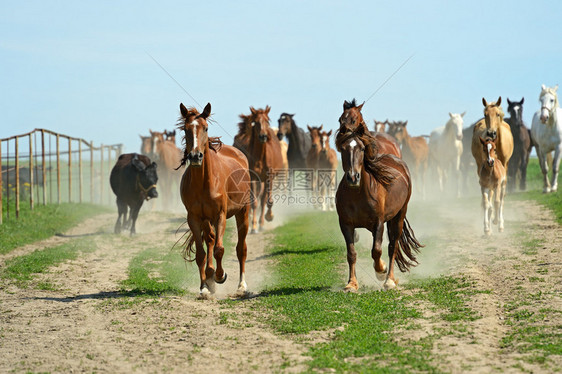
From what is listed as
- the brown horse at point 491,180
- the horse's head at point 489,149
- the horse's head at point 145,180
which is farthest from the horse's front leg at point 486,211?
the horse's head at point 145,180

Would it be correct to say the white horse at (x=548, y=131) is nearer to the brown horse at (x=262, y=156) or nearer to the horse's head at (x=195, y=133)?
the brown horse at (x=262, y=156)

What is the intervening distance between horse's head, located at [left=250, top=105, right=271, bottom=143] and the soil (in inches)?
168

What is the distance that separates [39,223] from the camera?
18.9 metres

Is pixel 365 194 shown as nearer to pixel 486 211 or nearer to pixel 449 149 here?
pixel 486 211

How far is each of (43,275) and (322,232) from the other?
7645 millimetres

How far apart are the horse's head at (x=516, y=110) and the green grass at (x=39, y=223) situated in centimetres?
1544

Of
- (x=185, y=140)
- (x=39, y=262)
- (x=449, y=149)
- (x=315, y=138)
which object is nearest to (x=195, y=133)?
(x=185, y=140)

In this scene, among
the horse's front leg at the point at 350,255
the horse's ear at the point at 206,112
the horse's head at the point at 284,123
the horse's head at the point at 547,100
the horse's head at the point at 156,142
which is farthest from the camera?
the horse's head at the point at 156,142

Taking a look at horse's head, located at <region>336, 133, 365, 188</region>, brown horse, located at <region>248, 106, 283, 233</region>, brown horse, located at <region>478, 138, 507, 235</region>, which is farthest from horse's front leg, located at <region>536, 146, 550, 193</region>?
horse's head, located at <region>336, 133, 365, 188</region>

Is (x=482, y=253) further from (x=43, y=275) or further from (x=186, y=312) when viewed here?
(x=43, y=275)

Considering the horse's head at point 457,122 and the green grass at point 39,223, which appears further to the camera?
the horse's head at point 457,122

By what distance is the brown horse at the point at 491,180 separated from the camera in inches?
559

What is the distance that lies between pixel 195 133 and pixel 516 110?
17182 millimetres

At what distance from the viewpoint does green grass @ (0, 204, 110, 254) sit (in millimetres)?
15561
